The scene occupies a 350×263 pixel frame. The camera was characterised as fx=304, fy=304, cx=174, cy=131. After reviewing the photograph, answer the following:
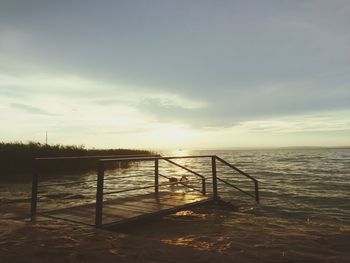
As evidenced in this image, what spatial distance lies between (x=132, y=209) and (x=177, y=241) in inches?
99.2

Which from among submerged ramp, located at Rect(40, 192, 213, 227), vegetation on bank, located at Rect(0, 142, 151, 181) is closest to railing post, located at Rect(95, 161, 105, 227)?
submerged ramp, located at Rect(40, 192, 213, 227)

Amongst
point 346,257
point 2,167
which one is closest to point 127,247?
point 346,257

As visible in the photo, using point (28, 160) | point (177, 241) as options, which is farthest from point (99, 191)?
point (28, 160)

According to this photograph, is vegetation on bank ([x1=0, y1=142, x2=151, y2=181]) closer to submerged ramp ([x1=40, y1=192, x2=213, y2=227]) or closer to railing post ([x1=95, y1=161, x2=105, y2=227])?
submerged ramp ([x1=40, y1=192, x2=213, y2=227])

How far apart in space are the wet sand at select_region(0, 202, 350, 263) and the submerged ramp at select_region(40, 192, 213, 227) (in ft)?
0.86

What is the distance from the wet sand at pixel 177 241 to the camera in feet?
14.9

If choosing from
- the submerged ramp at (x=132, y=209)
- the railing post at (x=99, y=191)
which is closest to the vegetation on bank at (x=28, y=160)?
the submerged ramp at (x=132, y=209)

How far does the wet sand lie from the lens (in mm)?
4539

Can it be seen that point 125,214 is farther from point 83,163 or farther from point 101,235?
point 83,163

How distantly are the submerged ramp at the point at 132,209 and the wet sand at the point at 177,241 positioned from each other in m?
0.26

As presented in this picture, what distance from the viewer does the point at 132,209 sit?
8039 mm

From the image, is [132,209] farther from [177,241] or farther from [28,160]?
[28,160]

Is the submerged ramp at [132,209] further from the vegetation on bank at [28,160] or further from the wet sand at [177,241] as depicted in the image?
the vegetation on bank at [28,160]

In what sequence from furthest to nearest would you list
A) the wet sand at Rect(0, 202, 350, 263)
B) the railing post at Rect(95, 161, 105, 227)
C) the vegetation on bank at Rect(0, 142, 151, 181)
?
the vegetation on bank at Rect(0, 142, 151, 181), the railing post at Rect(95, 161, 105, 227), the wet sand at Rect(0, 202, 350, 263)
